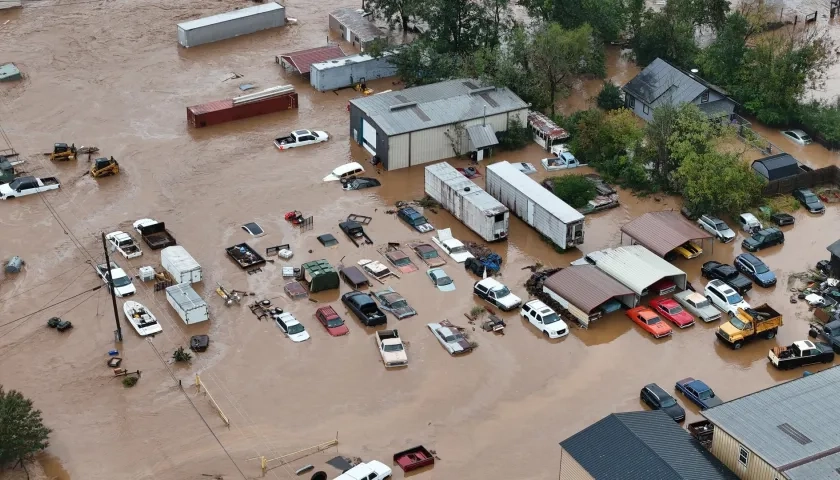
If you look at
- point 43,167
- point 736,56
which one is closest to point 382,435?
point 43,167

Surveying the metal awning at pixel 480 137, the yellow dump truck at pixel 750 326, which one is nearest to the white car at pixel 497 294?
the yellow dump truck at pixel 750 326

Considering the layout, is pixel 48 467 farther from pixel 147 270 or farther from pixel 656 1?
pixel 656 1

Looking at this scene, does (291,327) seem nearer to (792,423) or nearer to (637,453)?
(637,453)

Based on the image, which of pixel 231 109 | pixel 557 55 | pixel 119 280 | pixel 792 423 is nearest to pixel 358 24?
pixel 231 109

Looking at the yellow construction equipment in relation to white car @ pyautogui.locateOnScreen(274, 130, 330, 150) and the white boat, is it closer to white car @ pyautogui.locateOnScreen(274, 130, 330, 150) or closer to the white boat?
white car @ pyautogui.locateOnScreen(274, 130, 330, 150)

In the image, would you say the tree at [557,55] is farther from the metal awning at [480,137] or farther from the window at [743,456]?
the window at [743,456]
